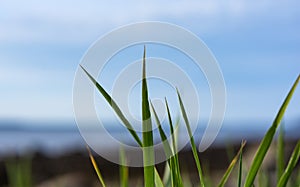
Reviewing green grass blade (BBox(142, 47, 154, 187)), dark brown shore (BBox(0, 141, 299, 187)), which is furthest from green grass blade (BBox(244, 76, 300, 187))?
dark brown shore (BBox(0, 141, 299, 187))

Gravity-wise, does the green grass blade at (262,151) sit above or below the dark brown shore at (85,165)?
above

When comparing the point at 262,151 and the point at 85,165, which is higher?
the point at 262,151

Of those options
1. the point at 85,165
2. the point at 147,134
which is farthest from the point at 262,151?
the point at 85,165

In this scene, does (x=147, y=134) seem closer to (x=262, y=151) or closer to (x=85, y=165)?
(x=262, y=151)

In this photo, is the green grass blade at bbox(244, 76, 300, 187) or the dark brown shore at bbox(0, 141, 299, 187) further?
the dark brown shore at bbox(0, 141, 299, 187)

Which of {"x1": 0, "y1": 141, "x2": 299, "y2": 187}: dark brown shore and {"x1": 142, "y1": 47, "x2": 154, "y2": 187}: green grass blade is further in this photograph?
{"x1": 0, "y1": 141, "x2": 299, "y2": 187}: dark brown shore

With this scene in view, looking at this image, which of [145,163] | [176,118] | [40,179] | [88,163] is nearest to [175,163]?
[145,163]

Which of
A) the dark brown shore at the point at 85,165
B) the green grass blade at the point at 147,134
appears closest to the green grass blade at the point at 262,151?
the green grass blade at the point at 147,134

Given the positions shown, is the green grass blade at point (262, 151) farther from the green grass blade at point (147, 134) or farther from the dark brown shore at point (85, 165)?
the dark brown shore at point (85, 165)

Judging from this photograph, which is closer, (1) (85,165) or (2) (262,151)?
(2) (262,151)

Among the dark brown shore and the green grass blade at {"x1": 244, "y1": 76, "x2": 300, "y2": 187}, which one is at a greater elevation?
the green grass blade at {"x1": 244, "y1": 76, "x2": 300, "y2": 187}

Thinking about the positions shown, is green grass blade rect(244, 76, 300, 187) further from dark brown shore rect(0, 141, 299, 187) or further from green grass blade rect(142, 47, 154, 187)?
dark brown shore rect(0, 141, 299, 187)

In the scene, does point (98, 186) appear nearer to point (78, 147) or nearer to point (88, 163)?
point (88, 163)
